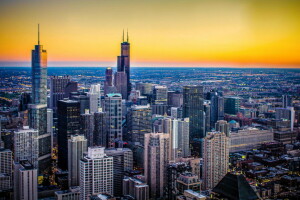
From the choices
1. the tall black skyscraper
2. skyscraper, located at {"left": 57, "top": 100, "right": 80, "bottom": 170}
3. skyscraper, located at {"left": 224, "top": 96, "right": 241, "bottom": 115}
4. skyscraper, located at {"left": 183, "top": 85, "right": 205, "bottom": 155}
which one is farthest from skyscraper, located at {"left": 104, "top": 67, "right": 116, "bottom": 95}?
skyscraper, located at {"left": 224, "top": 96, "right": 241, "bottom": 115}

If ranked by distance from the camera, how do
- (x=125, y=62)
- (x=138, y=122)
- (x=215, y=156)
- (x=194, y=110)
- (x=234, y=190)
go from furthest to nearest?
(x=125, y=62) < (x=194, y=110) < (x=138, y=122) < (x=215, y=156) < (x=234, y=190)

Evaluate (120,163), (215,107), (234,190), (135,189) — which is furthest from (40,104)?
(234,190)

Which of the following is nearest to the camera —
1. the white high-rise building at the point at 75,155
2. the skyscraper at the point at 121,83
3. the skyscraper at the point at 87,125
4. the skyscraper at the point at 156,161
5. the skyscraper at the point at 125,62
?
the skyscraper at the point at 156,161

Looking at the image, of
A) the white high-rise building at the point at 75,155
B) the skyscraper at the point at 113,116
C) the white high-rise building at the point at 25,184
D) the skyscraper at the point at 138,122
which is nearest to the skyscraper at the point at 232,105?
the skyscraper at the point at 138,122

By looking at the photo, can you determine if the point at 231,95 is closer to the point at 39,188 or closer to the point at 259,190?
the point at 259,190

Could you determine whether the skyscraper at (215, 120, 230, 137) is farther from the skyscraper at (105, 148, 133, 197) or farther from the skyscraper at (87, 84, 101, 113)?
the skyscraper at (87, 84, 101, 113)

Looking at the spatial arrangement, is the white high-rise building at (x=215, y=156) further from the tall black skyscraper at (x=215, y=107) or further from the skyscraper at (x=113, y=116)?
the skyscraper at (x=113, y=116)

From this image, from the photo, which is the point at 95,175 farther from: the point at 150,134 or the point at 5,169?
the point at 5,169
